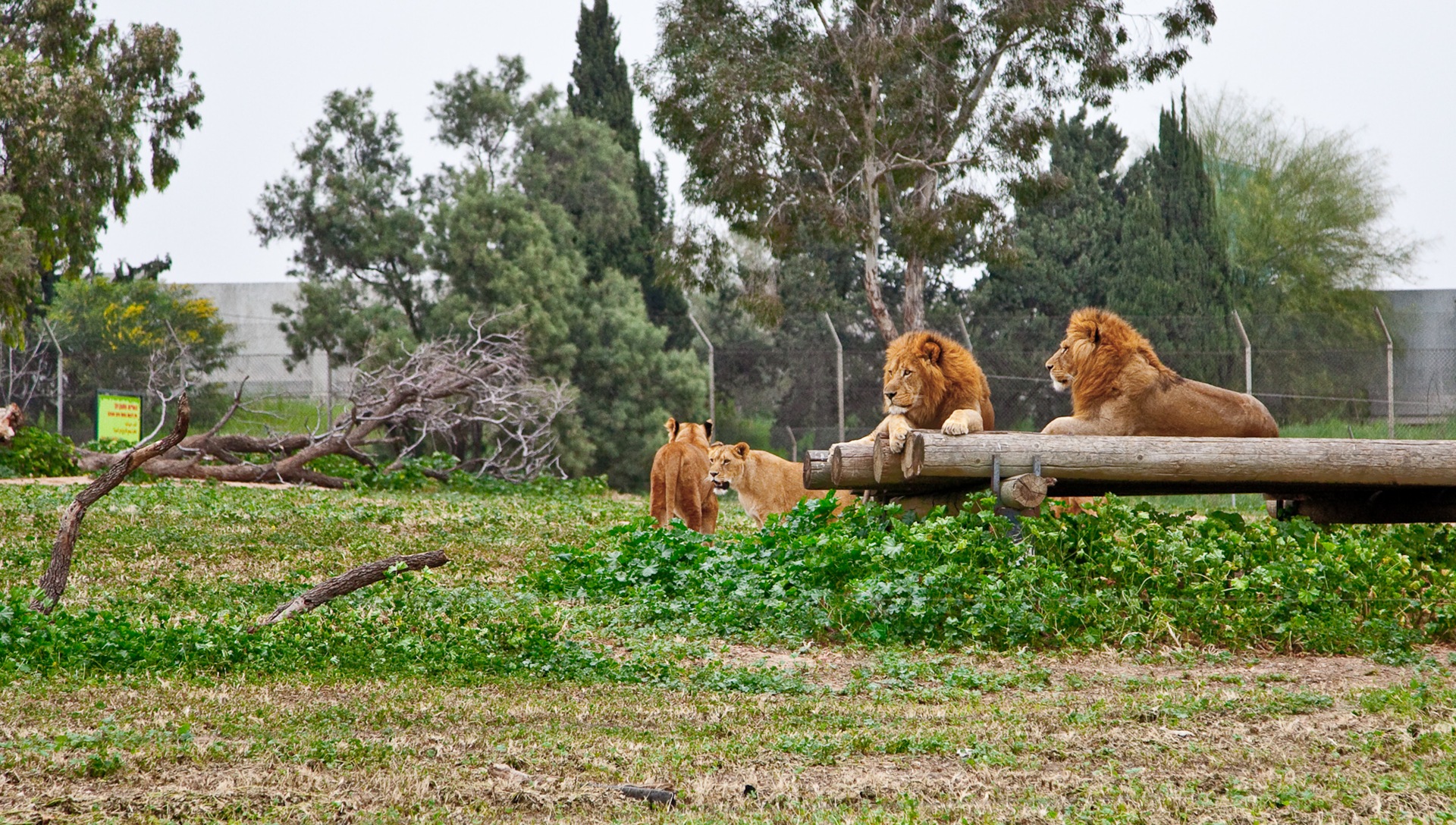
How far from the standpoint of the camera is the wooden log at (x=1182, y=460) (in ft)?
23.0

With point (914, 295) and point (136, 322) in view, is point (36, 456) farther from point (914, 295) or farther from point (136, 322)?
point (136, 322)

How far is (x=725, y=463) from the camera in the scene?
1077cm

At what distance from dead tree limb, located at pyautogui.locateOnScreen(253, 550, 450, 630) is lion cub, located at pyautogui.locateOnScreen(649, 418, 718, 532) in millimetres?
4577

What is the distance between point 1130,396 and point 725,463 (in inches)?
161

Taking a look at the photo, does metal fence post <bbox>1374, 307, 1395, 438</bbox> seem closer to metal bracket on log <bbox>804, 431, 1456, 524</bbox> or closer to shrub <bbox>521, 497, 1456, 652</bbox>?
shrub <bbox>521, 497, 1456, 652</bbox>

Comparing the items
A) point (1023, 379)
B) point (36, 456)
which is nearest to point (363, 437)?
point (36, 456)

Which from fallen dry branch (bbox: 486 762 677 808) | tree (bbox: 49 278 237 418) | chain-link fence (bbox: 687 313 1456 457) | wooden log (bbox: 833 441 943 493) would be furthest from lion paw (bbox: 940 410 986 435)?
tree (bbox: 49 278 237 418)

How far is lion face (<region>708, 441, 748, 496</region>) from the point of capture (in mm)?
10766

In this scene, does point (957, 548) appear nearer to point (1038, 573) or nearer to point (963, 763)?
point (1038, 573)

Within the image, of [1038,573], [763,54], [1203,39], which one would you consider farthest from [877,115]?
[1038,573]

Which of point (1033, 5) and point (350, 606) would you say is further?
point (1033, 5)

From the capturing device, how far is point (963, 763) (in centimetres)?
409

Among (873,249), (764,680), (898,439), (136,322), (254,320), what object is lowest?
(764,680)

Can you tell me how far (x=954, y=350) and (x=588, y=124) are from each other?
2172 centimetres
